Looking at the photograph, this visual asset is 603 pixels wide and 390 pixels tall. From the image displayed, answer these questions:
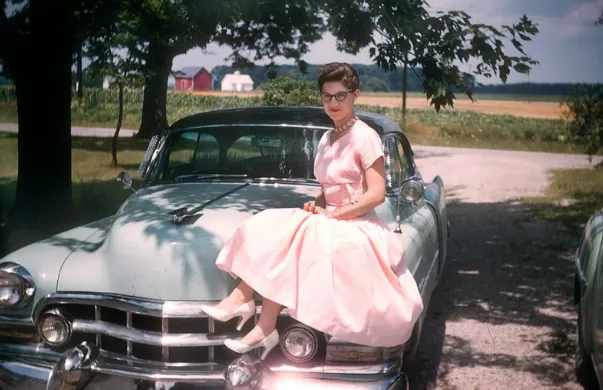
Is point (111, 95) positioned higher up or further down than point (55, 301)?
higher up

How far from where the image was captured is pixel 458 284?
634cm

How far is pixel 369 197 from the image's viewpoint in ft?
9.80

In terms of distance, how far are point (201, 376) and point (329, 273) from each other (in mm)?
719

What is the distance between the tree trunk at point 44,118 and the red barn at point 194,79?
3.15m

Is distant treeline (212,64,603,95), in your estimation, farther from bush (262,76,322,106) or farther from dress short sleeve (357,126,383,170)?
dress short sleeve (357,126,383,170)

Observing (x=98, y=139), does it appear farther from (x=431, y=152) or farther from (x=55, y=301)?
(x=55, y=301)

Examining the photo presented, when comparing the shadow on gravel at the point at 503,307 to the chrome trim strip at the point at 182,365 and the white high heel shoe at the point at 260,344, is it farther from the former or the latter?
the white high heel shoe at the point at 260,344

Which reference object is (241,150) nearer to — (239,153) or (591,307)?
(239,153)

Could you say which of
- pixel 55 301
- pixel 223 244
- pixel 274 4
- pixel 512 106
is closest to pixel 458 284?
pixel 274 4

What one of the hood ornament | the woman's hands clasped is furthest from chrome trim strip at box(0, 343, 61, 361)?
the woman's hands clasped

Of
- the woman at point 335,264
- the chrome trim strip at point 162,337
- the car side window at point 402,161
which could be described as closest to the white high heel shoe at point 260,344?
the woman at point 335,264

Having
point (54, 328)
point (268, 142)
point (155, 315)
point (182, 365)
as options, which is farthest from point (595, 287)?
point (54, 328)

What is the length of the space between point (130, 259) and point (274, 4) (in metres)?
4.06

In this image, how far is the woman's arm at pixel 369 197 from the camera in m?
2.99
